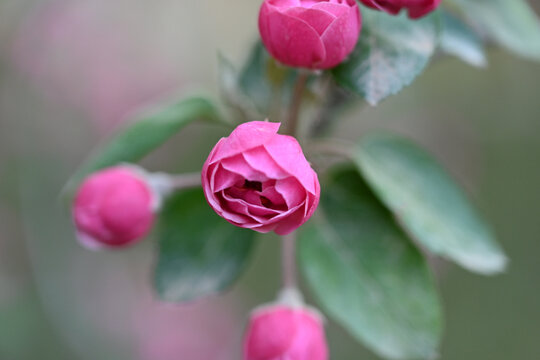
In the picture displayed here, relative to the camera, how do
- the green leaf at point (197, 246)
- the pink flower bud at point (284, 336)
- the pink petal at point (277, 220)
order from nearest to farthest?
1. the pink petal at point (277, 220)
2. the pink flower bud at point (284, 336)
3. the green leaf at point (197, 246)

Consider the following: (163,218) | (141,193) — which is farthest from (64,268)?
(141,193)

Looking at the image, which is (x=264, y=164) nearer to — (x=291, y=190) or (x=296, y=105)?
(x=291, y=190)

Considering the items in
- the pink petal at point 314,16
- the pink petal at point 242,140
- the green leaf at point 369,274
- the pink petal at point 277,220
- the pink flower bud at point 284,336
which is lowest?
the green leaf at point 369,274

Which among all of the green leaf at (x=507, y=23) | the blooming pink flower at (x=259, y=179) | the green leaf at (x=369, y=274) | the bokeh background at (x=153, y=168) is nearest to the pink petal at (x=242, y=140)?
the blooming pink flower at (x=259, y=179)

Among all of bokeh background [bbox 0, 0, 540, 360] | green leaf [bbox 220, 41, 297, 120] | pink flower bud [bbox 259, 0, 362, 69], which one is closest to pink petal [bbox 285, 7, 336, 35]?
pink flower bud [bbox 259, 0, 362, 69]

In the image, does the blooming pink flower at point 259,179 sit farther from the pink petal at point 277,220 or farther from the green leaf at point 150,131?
the green leaf at point 150,131

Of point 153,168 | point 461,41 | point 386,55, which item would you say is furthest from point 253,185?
point 153,168
